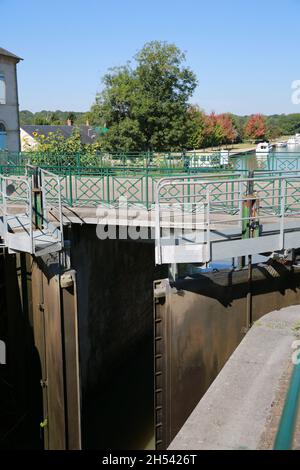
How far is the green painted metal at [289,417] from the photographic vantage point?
471 centimetres

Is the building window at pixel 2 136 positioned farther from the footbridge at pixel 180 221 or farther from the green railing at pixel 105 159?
the footbridge at pixel 180 221

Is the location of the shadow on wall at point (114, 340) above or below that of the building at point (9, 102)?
below

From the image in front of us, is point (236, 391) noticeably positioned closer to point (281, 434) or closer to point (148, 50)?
point (281, 434)

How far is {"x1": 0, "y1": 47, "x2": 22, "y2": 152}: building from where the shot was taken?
28606 millimetres

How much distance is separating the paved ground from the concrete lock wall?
94cm

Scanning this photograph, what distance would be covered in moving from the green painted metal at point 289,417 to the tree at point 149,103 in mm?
20074

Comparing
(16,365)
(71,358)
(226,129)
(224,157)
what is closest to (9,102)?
(224,157)

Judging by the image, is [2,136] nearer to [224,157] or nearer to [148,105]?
[148,105]

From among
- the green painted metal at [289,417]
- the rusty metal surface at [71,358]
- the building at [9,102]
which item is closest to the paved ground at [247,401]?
the green painted metal at [289,417]

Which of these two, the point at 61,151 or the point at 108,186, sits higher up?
the point at 61,151

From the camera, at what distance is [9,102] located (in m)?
29.2

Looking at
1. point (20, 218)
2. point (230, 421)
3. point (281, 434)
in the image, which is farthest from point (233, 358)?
point (20, 218)

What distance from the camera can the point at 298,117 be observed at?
103812mm

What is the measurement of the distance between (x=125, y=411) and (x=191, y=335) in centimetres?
607
